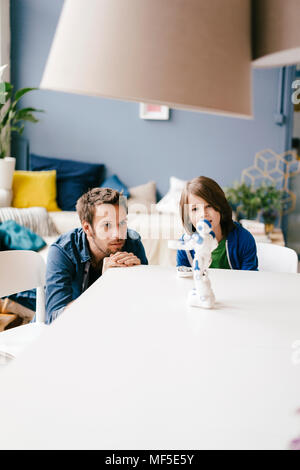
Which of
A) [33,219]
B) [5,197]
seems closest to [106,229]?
[33,219]

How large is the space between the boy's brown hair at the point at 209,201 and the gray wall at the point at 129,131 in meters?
2.75

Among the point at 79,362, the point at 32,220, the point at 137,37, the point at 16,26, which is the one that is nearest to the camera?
the point at 137,37

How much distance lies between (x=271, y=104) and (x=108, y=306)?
150 inches

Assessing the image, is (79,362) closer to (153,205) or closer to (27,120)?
(153,205)

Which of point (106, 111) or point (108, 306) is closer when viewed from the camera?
point (108, 306)

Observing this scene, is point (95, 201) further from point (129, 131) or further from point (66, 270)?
point (129, 131)

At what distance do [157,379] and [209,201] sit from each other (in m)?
1.19

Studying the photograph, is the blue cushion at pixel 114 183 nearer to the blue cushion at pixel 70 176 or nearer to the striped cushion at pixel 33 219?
the blue cushion at pixel 70 176

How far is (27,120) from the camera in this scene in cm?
475

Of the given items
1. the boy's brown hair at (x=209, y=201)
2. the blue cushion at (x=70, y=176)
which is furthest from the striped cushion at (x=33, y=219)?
the boy's brown hair at (x=209, y=201)

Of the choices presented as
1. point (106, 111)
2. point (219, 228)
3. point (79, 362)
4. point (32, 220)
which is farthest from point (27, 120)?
point (79, 362)

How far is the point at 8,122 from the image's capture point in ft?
14.5

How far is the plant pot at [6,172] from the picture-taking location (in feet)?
13.6

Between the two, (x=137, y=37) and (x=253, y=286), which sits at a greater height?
(x=137, y=37)
